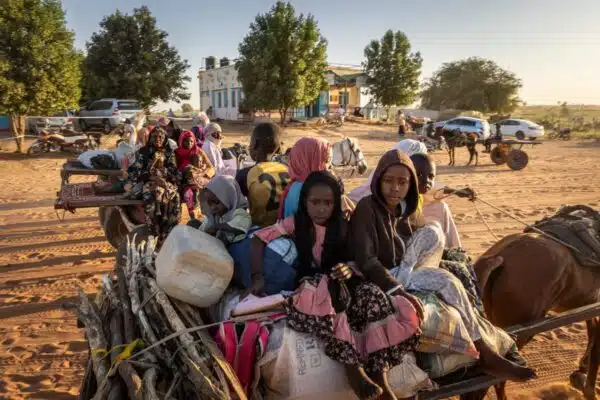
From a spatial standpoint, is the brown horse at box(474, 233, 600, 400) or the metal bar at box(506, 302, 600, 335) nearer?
the metal bar at box(506, 302, 600, 335)

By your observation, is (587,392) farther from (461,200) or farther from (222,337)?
(461,200)

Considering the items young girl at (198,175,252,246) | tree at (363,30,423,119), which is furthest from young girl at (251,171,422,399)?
tree at (363,30,423,119)

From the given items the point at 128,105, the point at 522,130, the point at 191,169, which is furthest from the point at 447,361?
the point at 522,130

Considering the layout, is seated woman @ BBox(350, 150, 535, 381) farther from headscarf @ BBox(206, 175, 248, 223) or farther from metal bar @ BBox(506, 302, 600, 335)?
headscarf @ BBox(206, 175, 248, 223)

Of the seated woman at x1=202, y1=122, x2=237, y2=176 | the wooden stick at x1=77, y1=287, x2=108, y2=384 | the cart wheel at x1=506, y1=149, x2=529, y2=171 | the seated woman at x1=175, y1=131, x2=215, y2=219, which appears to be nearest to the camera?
the wooden stick at x1=77, y1=287, x2=108, y2=384

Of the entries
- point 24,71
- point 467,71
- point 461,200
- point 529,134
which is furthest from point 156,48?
point 467,71

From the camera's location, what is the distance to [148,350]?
2.25 m

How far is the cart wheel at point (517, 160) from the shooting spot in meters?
17.6

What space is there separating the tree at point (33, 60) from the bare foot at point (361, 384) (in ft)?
60.0

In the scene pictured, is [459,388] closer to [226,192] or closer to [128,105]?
[226,192]

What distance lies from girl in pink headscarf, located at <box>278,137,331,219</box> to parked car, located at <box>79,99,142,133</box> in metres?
22.3

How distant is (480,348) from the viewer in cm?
271

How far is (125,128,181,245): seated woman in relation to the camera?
5.94 m

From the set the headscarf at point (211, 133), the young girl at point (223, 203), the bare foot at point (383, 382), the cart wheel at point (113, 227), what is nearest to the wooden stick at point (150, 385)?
the bare foot at point (383, 382)
